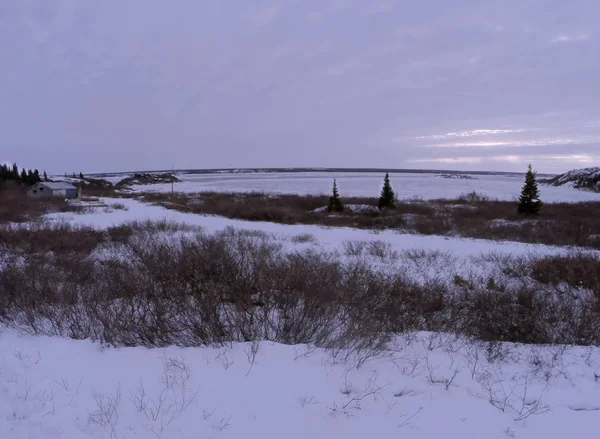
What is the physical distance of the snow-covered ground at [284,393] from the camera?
10.3 feet

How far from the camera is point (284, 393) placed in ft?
11.6

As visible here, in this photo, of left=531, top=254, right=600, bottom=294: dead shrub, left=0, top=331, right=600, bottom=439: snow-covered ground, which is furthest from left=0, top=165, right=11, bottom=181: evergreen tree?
left=531, top=254, right=600, bottom=294: dead shrub

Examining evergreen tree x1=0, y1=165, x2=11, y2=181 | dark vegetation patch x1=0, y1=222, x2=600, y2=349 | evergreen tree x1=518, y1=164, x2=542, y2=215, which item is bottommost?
dark vegetation patch x1=0, y1=222, x2=600, y2=349

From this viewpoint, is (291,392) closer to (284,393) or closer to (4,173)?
(284,393)

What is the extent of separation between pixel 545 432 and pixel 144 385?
13.1 feet

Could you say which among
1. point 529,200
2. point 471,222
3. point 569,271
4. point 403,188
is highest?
point 403,188

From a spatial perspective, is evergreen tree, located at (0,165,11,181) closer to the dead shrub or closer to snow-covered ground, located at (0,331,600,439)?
snow-covered ground, located at (0,331,600,439)

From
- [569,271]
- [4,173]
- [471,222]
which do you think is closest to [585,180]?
[471,222]

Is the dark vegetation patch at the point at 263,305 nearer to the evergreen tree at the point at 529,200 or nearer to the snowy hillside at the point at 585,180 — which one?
the evergreen tree at the point at 529,200

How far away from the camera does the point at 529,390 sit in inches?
154

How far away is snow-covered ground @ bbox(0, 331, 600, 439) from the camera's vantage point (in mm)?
3135

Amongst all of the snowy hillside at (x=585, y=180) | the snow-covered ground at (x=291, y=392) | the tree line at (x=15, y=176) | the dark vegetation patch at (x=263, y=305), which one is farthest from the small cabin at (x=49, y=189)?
the snowy hillside at (x=585, y=180)

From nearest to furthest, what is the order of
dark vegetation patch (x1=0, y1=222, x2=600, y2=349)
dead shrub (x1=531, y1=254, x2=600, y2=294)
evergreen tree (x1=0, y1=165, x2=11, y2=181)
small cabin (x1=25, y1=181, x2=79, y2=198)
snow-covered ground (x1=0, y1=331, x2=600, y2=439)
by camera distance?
snow-covered ground (x1=0, y1=331, x2=600, y2=439)
dark vegetation patch (x1=0, y1=222, x2=600, y2=349)
dead shrub (x1=531, y1=254, x2=600, y2=294)
small cabin (x1=25, y1=181, x2=79, y2=198)
evergreen tree (x1=0, y1=165, x2=11, y2=181)

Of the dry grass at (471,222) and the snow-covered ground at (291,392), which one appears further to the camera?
the dry grass at (471,222)
